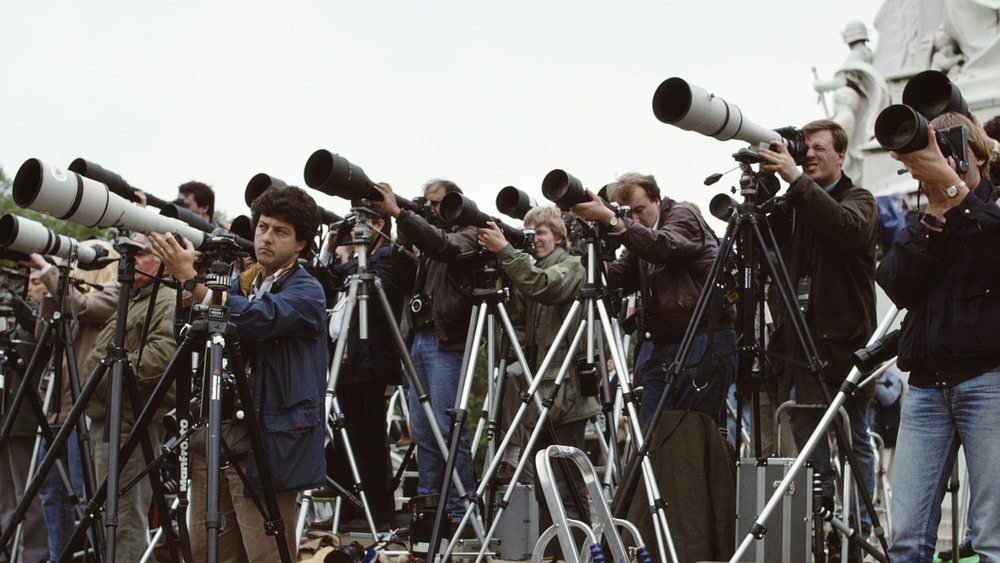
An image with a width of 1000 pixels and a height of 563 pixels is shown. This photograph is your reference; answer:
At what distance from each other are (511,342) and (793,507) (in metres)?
1.68

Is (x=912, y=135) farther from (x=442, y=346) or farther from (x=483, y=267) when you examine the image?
(x=442, y=346)

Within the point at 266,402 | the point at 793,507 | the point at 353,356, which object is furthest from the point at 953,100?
the point at 353,356

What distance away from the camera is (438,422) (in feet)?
16.6

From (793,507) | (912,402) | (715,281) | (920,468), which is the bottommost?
(793,507)

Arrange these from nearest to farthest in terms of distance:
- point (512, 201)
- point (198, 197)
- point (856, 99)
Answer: point (512, 201) → point (198, 197) → point (856, 99)

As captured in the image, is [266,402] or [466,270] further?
[466,270]

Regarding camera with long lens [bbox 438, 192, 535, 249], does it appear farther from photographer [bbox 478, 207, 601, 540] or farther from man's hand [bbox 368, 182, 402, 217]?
man's hand [bbox 368, 182, 402, 217]

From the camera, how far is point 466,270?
504cm

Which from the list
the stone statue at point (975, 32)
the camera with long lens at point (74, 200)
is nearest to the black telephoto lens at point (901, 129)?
the camera with long lens at point (74, 200)

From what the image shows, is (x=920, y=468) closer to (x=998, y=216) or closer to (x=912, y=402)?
(x=912, y=402)

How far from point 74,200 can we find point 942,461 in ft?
10.9

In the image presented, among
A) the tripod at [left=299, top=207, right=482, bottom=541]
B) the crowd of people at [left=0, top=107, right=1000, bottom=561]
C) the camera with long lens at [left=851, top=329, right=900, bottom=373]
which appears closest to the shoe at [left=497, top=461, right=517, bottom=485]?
the crowd of people at [left=0, top=107, right=1000, bottom=561]

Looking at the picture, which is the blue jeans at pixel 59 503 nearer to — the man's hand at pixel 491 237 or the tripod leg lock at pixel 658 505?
the man's hand at pixel 491 237

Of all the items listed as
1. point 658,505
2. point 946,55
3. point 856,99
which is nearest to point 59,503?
point 658,505
